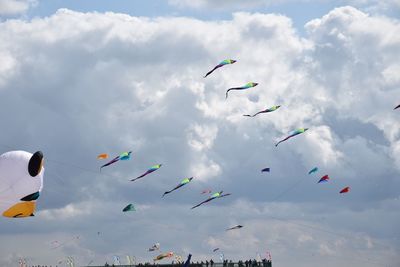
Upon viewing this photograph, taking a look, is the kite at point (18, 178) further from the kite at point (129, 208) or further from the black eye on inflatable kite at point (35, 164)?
the kite at point (129, 208)

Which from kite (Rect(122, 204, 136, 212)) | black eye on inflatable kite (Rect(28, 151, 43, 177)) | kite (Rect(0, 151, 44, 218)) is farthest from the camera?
kite (Rect(122, 204, 136, 212))

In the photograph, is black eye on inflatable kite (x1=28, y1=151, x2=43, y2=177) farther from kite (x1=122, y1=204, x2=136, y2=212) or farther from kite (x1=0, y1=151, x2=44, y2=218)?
kite (x1=122, y1=204, x2=136, y2=212)

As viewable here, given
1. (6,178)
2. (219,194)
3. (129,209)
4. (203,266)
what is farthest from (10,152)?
(203,266)

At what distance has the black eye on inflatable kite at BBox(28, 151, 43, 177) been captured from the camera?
6944cm

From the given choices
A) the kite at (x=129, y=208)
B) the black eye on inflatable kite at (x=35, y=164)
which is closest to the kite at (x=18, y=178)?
the black eye on inflatable kite at (x=35, y=164)

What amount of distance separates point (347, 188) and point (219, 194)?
51.1ft

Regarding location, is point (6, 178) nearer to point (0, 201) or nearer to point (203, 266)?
point (0, 201)

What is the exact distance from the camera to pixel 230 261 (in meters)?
107

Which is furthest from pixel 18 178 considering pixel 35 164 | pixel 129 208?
pixel 129 208

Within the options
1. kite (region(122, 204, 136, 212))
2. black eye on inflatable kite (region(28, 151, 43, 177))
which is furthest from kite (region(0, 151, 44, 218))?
kite (region(122, 204, 136, 212))

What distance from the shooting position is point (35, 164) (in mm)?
69500

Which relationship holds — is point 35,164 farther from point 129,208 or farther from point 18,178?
point 129,208

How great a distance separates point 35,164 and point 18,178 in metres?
2.19

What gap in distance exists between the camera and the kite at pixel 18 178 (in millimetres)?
69688
